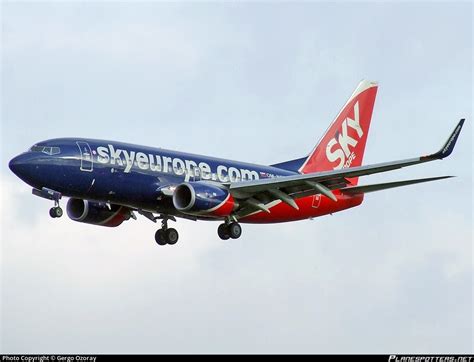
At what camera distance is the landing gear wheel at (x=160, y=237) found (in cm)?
6288

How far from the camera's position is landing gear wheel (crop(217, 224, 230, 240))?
6041 cm

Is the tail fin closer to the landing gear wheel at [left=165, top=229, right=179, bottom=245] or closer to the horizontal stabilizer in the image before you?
the horizontal stabilizer

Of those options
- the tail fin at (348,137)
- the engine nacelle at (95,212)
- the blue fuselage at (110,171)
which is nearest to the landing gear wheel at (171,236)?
the engine nacelle at (95,212)

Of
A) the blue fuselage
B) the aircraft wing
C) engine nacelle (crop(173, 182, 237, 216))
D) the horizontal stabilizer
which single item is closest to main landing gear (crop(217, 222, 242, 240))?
the aircraft wing

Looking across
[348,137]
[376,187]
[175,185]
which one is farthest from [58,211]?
[348,137]

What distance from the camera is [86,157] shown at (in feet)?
186

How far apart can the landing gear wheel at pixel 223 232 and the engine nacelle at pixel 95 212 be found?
493 centimetres

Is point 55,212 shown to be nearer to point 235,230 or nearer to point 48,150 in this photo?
point 48,150

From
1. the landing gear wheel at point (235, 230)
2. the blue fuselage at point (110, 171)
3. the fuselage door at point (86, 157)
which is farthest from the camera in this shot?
the landing gear wheel at point (235, 230)

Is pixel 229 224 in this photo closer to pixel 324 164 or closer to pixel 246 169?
pixel 246 169

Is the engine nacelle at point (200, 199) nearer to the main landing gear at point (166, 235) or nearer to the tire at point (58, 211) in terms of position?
the main landing gear at point (166, 235)

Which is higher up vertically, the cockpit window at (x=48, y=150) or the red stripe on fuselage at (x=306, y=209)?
the red stripe on fuselage at (x=306, y=209)

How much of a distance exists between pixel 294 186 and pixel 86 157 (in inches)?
390

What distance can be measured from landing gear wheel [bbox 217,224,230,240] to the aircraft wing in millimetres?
1024
